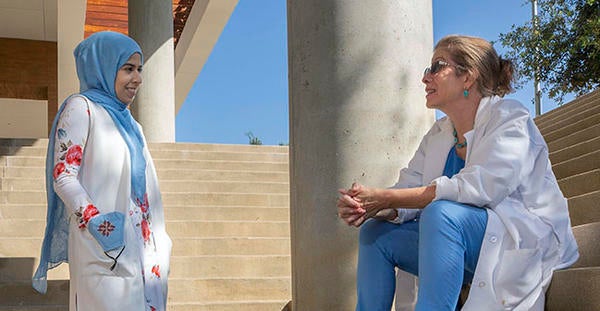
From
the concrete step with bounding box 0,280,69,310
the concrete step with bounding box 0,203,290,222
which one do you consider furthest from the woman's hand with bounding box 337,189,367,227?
the concrete step with bounding box 0,203,290,222

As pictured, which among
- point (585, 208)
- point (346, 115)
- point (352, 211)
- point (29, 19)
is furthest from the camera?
point (29, 19)

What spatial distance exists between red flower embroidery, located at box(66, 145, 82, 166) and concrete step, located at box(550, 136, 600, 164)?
4.45m

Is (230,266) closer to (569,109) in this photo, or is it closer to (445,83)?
(445,83)

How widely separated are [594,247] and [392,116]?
1.08m

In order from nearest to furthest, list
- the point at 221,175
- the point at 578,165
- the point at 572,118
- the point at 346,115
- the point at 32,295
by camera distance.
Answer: the point at 346,115, the point at 32,295, the point at 578,165, the point at 221,175, the point at 572,118

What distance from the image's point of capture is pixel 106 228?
8.86 feet

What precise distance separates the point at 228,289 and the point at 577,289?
3.03m

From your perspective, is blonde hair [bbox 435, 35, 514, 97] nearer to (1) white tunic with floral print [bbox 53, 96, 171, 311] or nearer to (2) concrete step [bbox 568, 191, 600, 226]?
(1) white tunic with floral print [bbox 53, 96, 171, 311]

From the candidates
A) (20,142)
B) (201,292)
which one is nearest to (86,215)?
(201,292)

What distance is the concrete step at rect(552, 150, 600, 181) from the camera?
5.68m

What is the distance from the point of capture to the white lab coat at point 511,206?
263cm

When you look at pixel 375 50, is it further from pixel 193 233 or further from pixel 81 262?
pixel 193 233

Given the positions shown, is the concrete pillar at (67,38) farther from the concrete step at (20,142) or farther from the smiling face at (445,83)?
the smiling face at (445,83)

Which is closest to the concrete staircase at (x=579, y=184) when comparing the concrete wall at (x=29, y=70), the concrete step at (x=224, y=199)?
the concrete step at (x=224, y=199)
